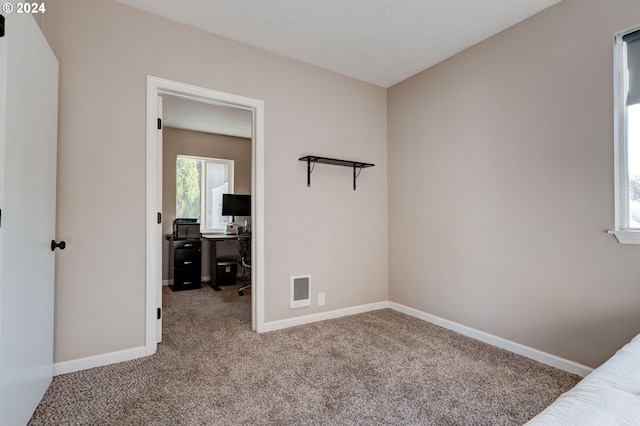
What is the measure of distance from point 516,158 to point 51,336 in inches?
135

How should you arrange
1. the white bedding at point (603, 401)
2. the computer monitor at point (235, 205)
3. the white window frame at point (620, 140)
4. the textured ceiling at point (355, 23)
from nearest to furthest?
the white bedding at point (603, 401)
the white window frame at point (620, 140)
the textured ceiling at point (355, 23)
the computer monitor at point (235, 205)

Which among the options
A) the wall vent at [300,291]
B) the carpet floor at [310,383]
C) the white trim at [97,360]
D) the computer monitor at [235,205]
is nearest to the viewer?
the carpet floor at [310,383]

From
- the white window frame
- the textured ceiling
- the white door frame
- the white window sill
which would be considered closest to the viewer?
the white window sill

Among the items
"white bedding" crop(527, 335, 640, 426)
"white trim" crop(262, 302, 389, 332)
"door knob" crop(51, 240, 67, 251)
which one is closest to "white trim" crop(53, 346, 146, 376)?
"door knob" crop(51, 240, 67, 251)

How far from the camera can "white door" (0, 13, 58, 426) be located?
1.33 m

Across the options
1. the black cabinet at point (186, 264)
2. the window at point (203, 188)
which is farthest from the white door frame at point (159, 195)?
the window at point (203, 188)

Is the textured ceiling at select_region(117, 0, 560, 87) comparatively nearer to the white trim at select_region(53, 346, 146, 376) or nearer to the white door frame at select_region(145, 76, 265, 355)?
the white door frame at select_region(145, 76, 265, 355)

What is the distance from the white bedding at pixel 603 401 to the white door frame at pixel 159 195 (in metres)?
2.37

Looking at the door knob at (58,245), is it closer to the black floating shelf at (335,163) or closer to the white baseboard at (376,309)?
the white baseboard at (376,309)

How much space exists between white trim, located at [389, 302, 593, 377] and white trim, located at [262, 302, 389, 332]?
33 cm

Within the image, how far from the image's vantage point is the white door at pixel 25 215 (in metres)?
1.33

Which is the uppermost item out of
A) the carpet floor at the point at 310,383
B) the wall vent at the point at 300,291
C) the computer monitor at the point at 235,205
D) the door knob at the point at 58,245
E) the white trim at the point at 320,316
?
the computer monitor at the point at 235,205

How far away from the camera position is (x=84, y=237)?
7.13ft

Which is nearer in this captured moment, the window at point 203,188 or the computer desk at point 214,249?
the computer desk at point 214,249
